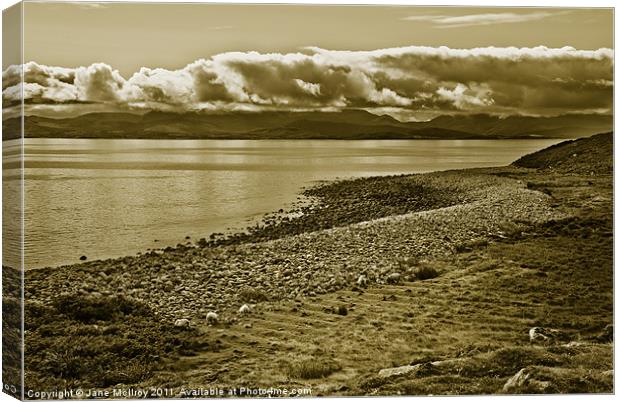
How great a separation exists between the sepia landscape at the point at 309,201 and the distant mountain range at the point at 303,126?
0.02 m

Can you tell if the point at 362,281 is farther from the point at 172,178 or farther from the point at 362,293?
the point at 172,178

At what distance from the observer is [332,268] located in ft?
38.2

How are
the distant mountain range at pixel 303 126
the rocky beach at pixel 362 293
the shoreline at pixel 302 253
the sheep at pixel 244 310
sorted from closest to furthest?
1. the rocky beach at pixel 362 293
2. the shoreline at pixel 302 253
3. the sheep at pixel 244 310
4. the distant mountain range at pixel 303 126

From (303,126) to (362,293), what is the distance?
1.89m

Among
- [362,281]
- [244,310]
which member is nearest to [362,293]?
[362,281]

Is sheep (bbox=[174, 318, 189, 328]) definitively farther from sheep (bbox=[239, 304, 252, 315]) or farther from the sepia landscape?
sheep (bbox=[239, 304, 252, 315])

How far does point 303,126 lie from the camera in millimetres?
12008

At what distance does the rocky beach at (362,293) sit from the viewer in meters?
11.0

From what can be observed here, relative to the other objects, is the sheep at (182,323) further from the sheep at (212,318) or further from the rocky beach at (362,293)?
the sheep at (212,318)

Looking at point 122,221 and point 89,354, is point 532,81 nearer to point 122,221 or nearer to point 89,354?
point 122,221

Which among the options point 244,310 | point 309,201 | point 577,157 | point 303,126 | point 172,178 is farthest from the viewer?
point 577,157

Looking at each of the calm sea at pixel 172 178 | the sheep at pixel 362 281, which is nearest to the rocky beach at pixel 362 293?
the sheep at pixel 362 281

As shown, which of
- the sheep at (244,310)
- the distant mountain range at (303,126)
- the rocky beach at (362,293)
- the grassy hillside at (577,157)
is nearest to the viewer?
the rocky beach at (362,293)

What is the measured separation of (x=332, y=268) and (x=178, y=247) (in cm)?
159
